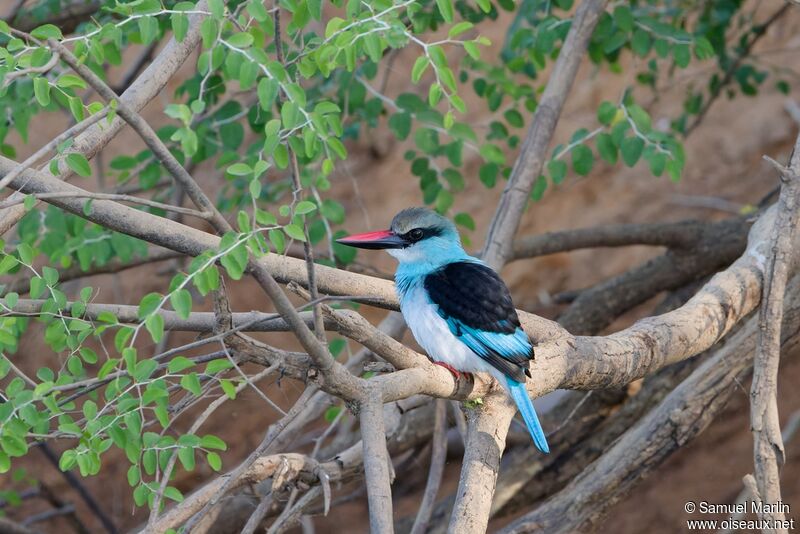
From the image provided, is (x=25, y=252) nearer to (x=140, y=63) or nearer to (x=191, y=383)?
(x=191, y=383)

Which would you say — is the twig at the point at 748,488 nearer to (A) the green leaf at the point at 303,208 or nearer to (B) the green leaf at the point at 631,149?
(B) the green leaf at the point at 631,149

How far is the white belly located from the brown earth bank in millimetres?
2401

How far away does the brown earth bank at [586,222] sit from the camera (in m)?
4.87

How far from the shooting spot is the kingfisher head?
2628mm

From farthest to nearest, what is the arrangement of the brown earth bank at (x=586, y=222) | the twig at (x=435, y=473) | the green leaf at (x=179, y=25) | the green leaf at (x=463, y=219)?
the brown earth bank at (x=586, y=222) < the green leaf at (x=463, y=219) < the twig at (x=435, y=473) < the green leaf at (x=179, y=25)

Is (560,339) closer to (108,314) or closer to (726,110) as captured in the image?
(108,314)

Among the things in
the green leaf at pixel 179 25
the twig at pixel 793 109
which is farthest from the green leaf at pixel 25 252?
the twig at pixel 793 109

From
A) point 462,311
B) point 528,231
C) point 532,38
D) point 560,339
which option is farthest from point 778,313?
point 528,231

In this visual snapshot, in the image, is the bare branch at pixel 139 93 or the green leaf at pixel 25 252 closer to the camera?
the green leaf at pixel 25 252

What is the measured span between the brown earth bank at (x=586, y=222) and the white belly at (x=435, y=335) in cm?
240

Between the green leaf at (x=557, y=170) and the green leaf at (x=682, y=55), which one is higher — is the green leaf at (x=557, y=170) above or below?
Result: below

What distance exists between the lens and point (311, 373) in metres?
1.69

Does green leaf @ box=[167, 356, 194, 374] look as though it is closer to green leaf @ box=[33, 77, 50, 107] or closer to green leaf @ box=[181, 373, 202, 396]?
green leaf @ box=[181, 373, 202, 396]

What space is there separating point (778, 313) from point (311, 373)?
4.70 ft
